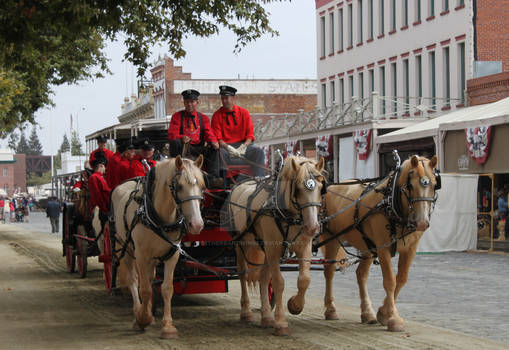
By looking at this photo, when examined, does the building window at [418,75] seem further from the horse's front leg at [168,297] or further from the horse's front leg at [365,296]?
the horse's front leg at [168,297]

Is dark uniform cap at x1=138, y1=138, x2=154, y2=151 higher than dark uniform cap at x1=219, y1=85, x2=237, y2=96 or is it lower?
lower

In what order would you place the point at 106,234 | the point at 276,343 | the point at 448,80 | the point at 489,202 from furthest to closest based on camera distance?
1. the point at 448,80
2. the point at 489,202
3. the point at 106,234
4. the point at 276,343

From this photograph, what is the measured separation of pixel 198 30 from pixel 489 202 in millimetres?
12020

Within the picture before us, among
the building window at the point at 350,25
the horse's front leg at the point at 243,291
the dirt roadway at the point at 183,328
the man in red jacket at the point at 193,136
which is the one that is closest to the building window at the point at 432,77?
the building window at the point at 350,25

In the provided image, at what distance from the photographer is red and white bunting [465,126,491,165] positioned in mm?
24266

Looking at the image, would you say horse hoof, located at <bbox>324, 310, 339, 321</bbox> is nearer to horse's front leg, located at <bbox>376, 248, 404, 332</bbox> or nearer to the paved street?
horse's front leg, located at <bbox>376, 248, 404, 332</bbox>

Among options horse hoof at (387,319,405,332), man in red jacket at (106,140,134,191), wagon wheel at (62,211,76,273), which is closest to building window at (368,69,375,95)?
wagon wheel at (62,211,76,273)

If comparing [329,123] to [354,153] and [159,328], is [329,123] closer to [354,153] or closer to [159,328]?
[354,153]

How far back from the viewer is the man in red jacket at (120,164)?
43.0 feet

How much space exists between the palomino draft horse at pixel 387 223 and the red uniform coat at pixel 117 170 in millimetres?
3515

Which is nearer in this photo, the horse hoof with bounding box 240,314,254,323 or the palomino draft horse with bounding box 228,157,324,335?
the palomino draft horse with bounding box 228,157,324,335

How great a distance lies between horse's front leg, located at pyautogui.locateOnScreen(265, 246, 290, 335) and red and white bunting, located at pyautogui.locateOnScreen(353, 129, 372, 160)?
84.9 ft

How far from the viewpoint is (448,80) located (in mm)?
37312

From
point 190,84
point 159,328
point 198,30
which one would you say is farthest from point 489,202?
point 190,84
